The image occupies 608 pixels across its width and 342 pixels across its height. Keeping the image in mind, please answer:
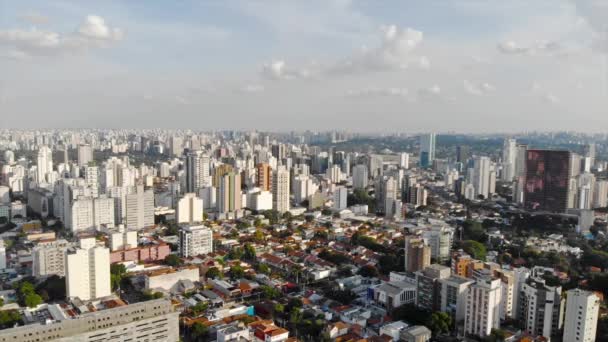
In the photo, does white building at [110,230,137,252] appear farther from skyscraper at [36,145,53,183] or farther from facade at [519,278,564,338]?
skyscraper at [36,145,53,183]

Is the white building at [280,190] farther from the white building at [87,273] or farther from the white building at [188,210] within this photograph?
the white building at [87,273]

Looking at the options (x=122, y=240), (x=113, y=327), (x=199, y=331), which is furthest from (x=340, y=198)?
(x=113, y=327)

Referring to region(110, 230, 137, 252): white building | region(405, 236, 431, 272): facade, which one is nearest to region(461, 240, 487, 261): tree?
region(405, 236, 431, 272): facade

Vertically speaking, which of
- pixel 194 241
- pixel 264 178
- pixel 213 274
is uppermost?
pixel 264 178

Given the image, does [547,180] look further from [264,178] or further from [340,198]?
[264,178]

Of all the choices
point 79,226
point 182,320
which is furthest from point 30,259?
A: point 182,320
